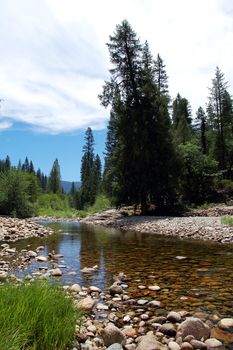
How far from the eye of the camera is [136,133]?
92.7ft

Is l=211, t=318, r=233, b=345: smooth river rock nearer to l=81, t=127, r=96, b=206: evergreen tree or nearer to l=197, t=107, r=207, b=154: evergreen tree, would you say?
l=197, t=107, r=207, b=154: evergreen tree

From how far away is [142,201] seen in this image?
A: 28875 millimetres

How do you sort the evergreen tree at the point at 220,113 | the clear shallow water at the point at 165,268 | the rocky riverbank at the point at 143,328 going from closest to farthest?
the rocky riverbank at the point at 143,328 < the clear shallow water at the point at 165,268 < the evergreen tree at the point at 220,113

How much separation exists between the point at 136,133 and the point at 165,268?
1950 cm

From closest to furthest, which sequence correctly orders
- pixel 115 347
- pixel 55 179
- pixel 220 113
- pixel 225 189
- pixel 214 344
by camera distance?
pixel 115 347
pixel 214 344
pixel 225 189
pixel 220 113
pixel 55 179

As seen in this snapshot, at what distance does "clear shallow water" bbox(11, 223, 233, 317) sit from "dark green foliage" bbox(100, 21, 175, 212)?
12979 millimetres

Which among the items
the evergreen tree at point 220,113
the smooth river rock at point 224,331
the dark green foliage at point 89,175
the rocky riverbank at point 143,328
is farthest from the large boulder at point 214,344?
the dark green foliage at point 89,175

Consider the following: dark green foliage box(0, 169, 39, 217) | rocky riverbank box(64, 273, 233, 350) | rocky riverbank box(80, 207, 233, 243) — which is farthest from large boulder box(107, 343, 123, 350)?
dark green foliage box(0, 169, 39, 217)

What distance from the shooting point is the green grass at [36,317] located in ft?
11.8

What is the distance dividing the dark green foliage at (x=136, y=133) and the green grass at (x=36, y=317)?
2339 cm

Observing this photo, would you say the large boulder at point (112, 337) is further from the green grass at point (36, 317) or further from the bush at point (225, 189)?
the bush at point (225, 189)

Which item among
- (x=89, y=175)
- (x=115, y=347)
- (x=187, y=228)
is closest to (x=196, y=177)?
(x=187, y=228)

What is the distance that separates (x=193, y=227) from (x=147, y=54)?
59.6 ft

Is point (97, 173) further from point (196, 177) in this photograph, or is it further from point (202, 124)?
point (196, 177)
